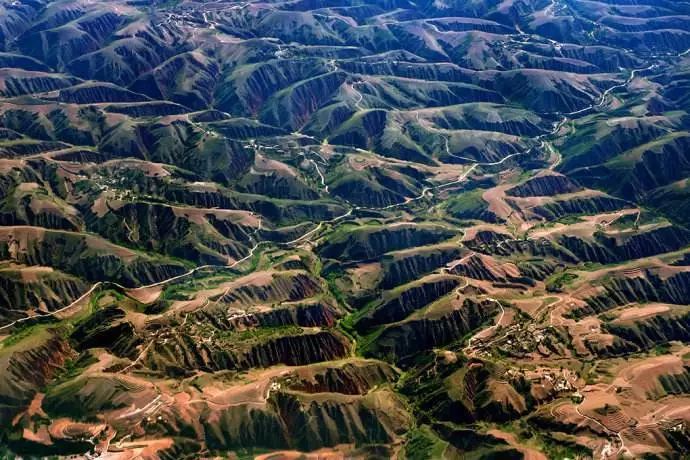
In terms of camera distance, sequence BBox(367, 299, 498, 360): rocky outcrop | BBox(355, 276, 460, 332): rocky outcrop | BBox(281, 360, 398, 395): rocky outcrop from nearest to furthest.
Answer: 1. BBox(281, 360, 398, 395): rocky outcrop
2. BBox(367, 299, 498, 360): rocky outcrop
3. BBox(355, 276, 460, 332): rocky outcrop

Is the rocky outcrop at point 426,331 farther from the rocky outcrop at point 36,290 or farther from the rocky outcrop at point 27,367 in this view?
the rocky outcrop at point 36,290

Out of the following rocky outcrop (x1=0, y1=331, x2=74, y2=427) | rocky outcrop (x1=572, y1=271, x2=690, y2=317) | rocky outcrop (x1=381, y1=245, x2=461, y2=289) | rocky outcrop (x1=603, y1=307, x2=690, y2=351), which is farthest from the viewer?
rocky outcrop (x1=381, y1=245, x2=461, y2=289)

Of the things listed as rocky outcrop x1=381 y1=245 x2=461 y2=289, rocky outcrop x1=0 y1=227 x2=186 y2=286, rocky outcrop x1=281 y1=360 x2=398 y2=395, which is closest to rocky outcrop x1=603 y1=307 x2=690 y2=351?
rocky outcrop x1=381 y1=245 x2=461 y2=289

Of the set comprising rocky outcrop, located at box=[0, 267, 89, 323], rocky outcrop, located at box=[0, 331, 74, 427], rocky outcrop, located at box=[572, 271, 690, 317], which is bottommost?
rocky outcrop, located at box=[0, 331, 74, 427]

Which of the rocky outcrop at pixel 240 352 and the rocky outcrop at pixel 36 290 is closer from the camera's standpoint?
the rocky outcrop at pixel 240 352

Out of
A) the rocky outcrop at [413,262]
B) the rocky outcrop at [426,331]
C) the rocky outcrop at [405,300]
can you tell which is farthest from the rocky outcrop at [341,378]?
the rocky outcrop at [413,262]

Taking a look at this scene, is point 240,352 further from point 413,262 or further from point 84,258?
point 84,258

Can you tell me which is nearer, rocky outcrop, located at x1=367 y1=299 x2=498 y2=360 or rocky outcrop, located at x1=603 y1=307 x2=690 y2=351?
rocky outcrop, located at x1=603 y1=307 x2=690 y2=351

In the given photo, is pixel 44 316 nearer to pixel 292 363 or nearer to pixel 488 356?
pixel 292 363

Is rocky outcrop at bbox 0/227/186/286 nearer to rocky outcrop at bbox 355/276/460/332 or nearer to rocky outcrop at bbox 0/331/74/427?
rocky outcrop at bbox 0/331/74/427

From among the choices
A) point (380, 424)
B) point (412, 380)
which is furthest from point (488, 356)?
point (380, 424)

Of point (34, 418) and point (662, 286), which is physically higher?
point (662, 286)
